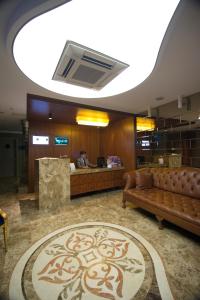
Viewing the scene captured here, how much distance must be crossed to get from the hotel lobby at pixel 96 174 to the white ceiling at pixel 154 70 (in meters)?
0.01

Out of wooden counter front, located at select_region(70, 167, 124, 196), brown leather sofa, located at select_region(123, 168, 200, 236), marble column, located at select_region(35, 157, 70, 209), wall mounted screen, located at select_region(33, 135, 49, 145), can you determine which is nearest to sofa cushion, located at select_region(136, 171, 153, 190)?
brown leather sofa, located at select_region(123, 168, 200, 236)

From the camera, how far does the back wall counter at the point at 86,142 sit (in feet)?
16.2

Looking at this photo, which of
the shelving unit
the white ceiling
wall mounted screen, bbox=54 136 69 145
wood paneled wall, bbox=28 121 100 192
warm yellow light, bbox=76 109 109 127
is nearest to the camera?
the white ceiling

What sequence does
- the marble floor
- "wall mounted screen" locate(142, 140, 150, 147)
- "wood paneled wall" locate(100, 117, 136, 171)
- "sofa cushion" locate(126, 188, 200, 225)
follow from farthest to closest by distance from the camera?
"wall mounted screen" locate(142, 140, 150, 147)
"wood paneled wall" locate(100, 117, 136, 171)
"sofa cushion" locate(126, 188, 200, 225)
the marble floor

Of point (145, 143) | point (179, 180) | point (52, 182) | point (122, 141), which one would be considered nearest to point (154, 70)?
point (179, 180)

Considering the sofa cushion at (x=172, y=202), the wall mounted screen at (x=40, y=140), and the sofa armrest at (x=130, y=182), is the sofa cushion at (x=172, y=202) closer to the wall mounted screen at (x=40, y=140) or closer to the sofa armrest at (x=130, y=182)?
the sofa armrest at (x=130, y=182)

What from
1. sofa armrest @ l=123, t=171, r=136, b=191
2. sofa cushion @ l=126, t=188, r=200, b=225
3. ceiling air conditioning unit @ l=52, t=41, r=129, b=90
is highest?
ceiling air conditioning unit @ l=52, t=41, r=129, b=90

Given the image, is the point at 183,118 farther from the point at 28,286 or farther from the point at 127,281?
the point at 28,286

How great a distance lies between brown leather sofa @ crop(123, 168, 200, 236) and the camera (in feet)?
7.26

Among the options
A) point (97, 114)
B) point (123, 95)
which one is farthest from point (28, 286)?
point (97, 114)

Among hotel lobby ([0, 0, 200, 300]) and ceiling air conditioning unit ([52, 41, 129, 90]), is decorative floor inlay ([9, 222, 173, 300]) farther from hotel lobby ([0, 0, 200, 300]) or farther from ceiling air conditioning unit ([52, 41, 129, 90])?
ceiling air conditioning unit ([52, 41, 129, 90])

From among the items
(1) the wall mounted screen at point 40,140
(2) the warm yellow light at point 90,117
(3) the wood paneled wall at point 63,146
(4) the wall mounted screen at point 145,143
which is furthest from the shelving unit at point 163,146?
(1) the wall mounted screen at point 40,140

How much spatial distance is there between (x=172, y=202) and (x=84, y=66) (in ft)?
8.99

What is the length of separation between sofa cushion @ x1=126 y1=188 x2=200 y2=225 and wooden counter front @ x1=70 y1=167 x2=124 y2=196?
4.89ft
